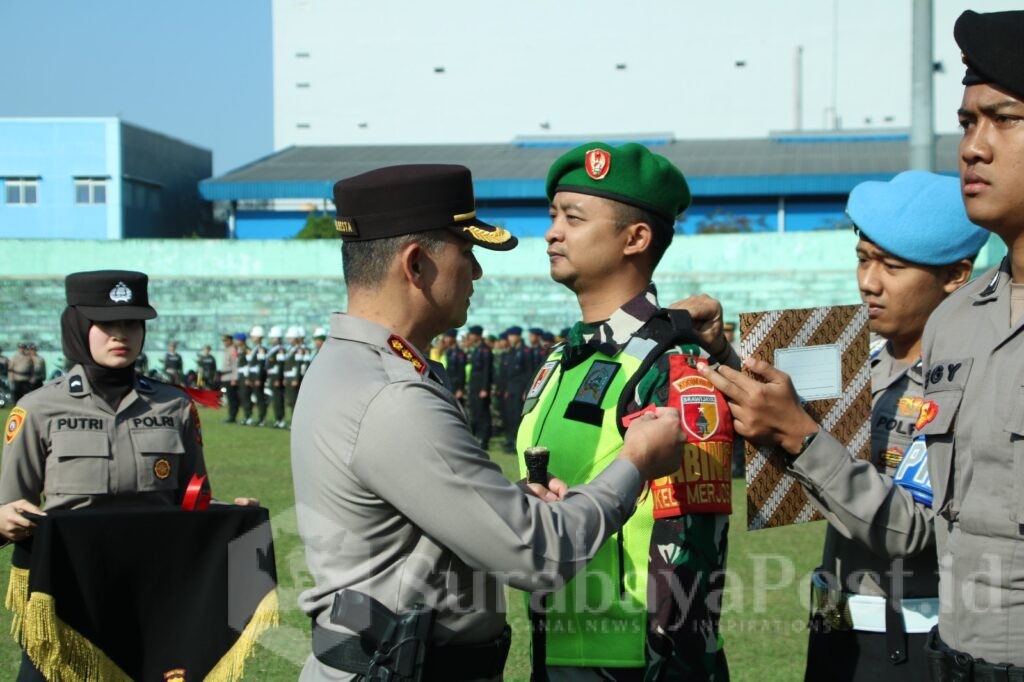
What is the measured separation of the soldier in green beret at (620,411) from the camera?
2730mm

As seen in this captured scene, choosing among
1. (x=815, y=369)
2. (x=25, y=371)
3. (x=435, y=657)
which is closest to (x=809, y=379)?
(x=815, y=369)

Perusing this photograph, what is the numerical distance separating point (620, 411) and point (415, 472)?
0.71m

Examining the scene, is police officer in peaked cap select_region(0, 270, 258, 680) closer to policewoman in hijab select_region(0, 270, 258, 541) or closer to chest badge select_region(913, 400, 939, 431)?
policewoman in hijab select_region(0, 270, 258, 541)

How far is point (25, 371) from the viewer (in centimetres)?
2645

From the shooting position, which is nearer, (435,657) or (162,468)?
(435,657)

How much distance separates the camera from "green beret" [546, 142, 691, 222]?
10.3 ft

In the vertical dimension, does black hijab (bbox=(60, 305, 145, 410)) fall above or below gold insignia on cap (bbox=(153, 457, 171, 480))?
above

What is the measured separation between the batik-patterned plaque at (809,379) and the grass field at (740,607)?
166 centimetres

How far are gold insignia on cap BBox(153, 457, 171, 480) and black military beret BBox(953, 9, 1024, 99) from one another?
3.66m

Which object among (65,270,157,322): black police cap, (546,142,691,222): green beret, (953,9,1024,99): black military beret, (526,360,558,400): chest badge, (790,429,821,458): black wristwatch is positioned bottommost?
(790,429,821,458): black wristwatch

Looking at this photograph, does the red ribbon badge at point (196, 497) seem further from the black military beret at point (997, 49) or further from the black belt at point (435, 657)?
the black military beret at point (997, 49)

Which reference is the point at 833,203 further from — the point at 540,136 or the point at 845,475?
the point at 845,475

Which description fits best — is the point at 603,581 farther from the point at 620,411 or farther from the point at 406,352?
the point at 406,352

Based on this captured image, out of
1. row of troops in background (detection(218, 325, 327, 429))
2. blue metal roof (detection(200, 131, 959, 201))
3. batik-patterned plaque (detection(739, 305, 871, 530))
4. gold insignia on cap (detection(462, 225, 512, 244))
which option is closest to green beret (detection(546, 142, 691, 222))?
gold insignia on cap (detection(462, 225, 512, 244))
